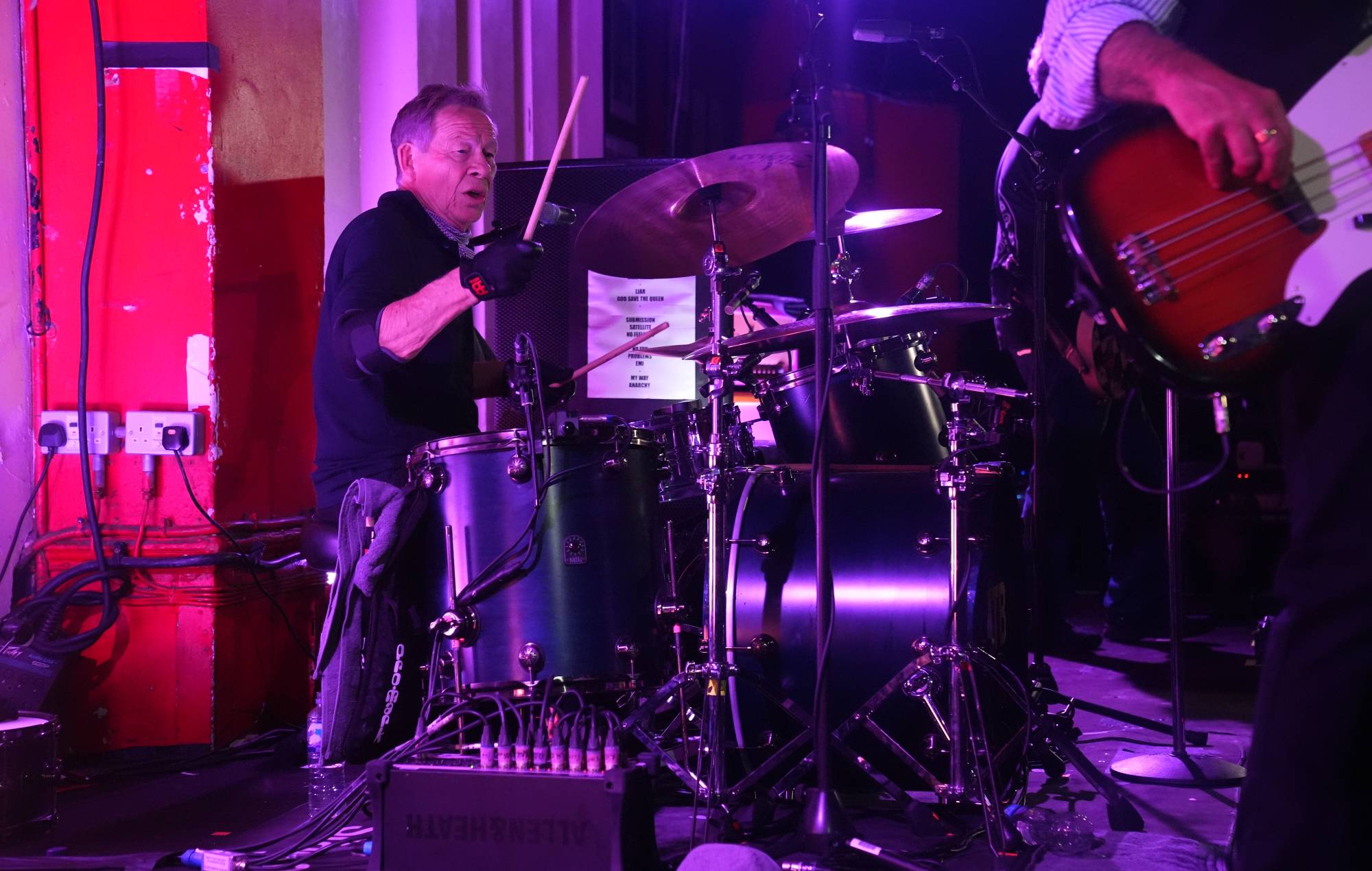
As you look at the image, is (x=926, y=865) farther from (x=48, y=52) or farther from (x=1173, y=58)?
(x=48, y=52)

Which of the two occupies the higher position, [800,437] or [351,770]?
[800,437]

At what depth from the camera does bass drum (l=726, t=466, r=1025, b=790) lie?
2756 mm

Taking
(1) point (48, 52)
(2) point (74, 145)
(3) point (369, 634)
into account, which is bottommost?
(3) point (369, 634)

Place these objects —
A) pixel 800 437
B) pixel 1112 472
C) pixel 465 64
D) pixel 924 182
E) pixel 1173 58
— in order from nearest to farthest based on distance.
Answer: pixel 1173 58, pixel 800 437, pixel 465 64, pixel 1112 472, pixel 924 182

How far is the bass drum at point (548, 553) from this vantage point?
8.18ft

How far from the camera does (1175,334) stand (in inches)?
46.8

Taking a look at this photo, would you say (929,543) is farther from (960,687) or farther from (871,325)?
(871,325)

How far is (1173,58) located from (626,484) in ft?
5.51

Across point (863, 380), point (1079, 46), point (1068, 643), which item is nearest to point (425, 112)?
point (863, 380)

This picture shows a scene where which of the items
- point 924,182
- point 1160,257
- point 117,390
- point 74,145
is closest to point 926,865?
point 1160,257

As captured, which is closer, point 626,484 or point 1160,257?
point 1160,257

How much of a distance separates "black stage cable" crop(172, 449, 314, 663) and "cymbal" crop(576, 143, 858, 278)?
4.83 feet

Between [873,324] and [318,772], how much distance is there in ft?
6.72

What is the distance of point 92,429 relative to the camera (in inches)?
137
